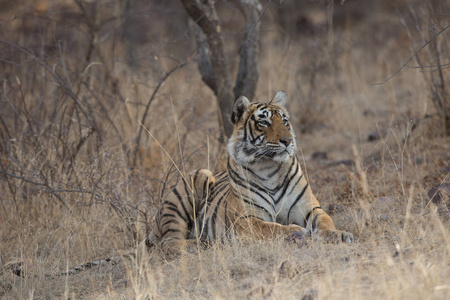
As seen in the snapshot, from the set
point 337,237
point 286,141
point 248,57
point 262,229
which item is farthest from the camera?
point 248,57

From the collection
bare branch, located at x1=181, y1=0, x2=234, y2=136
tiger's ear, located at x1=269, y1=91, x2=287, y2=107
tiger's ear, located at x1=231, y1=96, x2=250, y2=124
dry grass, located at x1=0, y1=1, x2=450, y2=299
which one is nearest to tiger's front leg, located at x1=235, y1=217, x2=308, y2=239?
dry grass, located at x1=0, y1=1, x2=450, y2=299

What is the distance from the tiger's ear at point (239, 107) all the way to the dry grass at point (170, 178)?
2.31 ft

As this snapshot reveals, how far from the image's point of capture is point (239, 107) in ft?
17.7

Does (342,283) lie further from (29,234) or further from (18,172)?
(18,172)

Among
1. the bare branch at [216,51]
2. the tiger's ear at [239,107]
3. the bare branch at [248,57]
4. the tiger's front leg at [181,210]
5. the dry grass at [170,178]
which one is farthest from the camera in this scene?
the bare branch at [248,57]

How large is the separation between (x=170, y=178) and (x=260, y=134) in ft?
4.94

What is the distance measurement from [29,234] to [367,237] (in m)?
3.48

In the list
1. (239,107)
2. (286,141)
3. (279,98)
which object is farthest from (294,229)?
(279,98)

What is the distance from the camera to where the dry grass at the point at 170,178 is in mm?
3916

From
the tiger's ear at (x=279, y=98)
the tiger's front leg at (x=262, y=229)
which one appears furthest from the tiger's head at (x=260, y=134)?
the tiger's front leg at (x=262, y=229)

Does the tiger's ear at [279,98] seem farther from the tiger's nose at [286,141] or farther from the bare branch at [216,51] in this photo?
the bare branch at [216,51]

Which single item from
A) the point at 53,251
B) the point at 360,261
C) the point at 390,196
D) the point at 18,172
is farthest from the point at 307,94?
the point at 360,261

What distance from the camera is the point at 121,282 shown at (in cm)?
481

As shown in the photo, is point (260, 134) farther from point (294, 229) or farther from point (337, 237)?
point (337, 237)
